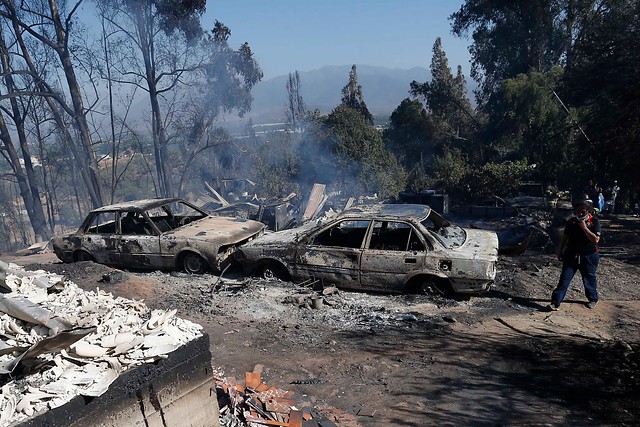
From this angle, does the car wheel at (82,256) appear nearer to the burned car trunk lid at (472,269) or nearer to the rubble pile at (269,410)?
the rubble pile at (269,410)

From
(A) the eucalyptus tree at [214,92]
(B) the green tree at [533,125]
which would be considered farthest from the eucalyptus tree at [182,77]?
(B) the green tree at [533,125]

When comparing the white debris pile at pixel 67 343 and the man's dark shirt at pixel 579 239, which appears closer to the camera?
the white debris pile at pixel 67 343

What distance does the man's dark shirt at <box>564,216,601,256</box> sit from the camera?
6461 mm

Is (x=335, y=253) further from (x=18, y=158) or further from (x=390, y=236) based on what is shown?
(x=18, y=158)

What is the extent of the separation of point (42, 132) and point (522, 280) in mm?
25593

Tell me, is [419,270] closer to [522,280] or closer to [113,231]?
[522,280]

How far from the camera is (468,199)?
16.5 meters

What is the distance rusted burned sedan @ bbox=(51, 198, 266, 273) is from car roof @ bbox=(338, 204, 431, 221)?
84.7 inches

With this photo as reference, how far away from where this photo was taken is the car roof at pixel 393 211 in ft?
23.6

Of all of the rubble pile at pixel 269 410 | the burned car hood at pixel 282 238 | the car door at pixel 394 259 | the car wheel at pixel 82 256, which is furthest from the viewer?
the car wheel at pixel 82 256

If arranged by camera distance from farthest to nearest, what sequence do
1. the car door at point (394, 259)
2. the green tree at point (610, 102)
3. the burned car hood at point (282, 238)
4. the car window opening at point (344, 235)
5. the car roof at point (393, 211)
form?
the green tree at point (610, 102) < the burned car hood at point (282, 238) < the car window opening at point (344, 235) < the car roof at point (393, 211) < the car door at point (394, 259)

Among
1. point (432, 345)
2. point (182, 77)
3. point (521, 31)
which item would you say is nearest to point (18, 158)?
point (182, 77)

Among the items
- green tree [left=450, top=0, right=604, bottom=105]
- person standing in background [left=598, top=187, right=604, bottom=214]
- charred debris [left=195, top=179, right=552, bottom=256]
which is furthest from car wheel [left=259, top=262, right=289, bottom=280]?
green tree [left=450, top=0, right=604, bottom=105]

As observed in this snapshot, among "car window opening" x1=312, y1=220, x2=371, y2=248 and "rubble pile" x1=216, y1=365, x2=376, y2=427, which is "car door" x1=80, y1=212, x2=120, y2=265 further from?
"rubble pile" x1=216, y1=365, x2=376, y2=427
